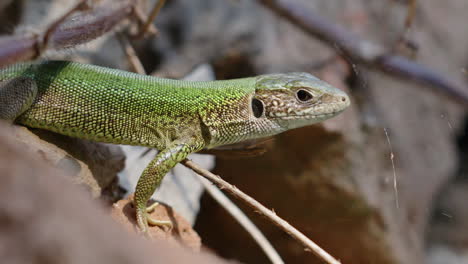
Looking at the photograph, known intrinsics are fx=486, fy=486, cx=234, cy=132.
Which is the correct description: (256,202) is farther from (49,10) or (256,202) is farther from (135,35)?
(49,10)

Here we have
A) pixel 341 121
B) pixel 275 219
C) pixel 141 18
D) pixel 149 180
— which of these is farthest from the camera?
pixel 341 121

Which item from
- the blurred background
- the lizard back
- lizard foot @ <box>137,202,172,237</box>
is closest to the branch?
the blurred background

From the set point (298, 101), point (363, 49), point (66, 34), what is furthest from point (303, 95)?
point (363, 49)

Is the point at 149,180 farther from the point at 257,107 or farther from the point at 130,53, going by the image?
the point at 130,53

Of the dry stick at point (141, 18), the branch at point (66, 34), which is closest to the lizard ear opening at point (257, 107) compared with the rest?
the branch at point (66, 34)

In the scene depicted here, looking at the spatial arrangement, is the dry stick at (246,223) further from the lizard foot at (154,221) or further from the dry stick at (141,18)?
the dry stick at (141,18)

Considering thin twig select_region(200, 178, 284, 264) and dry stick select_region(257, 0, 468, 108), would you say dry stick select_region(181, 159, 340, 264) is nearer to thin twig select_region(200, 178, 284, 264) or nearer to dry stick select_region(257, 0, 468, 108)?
thin twig select_region(200, 178, 284, 264)

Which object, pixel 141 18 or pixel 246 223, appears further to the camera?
pixel 141 18

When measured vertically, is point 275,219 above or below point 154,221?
above
